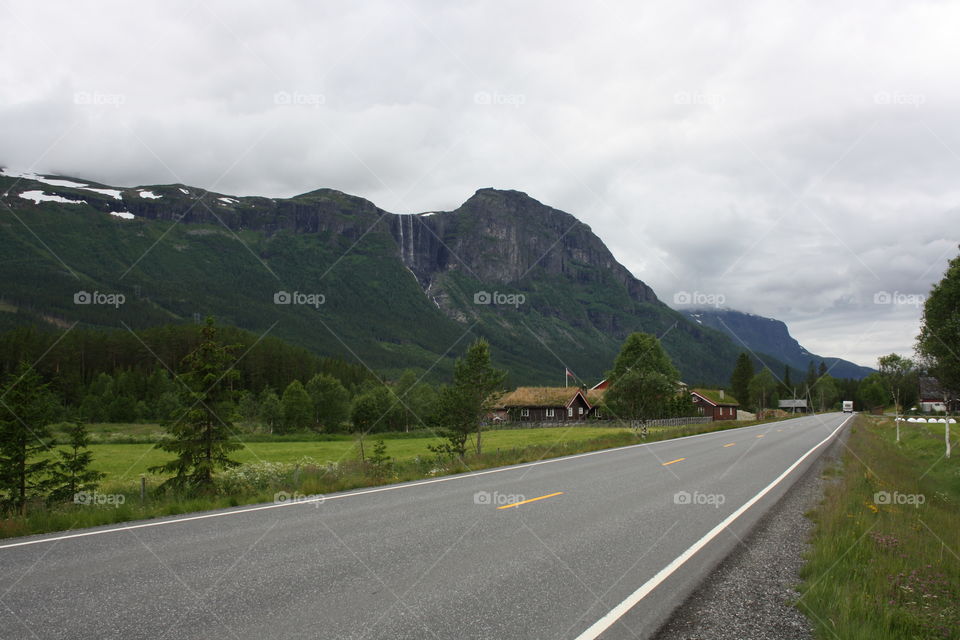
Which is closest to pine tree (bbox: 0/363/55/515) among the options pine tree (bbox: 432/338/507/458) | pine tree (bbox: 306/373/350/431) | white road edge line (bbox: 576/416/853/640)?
pine tree (bbox: 432/338/507/458)

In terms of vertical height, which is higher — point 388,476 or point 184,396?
point 184,396

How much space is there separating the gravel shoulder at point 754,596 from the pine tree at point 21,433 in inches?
712

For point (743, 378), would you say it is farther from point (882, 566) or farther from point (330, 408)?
point (882, 566)

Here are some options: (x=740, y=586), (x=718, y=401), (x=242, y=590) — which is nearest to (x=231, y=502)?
(x=242, y=590)

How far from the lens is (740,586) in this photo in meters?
6.36

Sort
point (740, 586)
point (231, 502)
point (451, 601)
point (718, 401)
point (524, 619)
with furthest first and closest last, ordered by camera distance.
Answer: point (718, 401) → point (231, 502) → point (740, 586) → point (451, 601) → point (524, 619)

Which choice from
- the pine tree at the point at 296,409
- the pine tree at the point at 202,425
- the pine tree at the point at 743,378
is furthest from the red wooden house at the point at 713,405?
the pine tree at the point at 202,425

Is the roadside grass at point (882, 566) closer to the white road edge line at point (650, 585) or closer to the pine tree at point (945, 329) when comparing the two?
the white road edge line at point (650, 585)

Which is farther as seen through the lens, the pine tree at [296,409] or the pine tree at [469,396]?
the pine tree at [296,409]

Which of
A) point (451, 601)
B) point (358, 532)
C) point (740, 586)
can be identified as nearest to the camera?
point (451, 601)

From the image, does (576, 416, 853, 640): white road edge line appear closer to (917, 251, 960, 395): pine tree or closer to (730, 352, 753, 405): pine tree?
(917, 251, 960, 395): pine tree

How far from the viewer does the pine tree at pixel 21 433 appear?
16.8 meters

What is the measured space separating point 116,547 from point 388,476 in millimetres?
8949

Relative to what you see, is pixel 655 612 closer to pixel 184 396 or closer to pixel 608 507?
pixel 608 507
